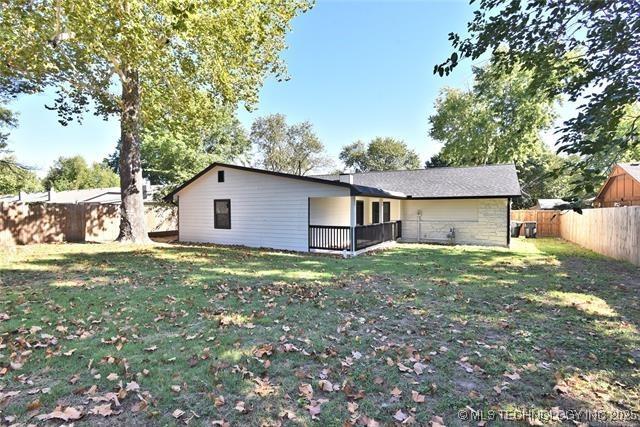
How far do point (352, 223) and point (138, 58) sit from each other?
27.4 ft

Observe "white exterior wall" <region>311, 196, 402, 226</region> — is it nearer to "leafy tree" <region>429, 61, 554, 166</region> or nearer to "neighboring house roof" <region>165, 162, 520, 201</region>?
"neighboring house roof" <region>165, 162, 520, 201</region>

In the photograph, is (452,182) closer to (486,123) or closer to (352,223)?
(352,223)

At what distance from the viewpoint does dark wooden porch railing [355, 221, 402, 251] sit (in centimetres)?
1285

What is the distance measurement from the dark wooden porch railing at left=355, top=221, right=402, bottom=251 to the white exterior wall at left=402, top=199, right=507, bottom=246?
40.4 inches

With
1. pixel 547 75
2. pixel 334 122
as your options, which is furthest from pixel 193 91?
pixel 334 122

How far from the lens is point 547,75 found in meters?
3.60

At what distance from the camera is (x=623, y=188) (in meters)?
20.7

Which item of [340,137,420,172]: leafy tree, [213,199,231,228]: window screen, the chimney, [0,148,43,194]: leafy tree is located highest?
[340,137,420,172]: leafy tree

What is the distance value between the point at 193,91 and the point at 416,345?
13.4m

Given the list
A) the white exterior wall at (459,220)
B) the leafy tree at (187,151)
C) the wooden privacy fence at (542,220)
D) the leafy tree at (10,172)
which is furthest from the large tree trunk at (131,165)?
the wooden privacy fence at (542,220)

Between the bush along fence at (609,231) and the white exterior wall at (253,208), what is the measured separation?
803 cm

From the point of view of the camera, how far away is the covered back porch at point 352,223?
1267 centimetres

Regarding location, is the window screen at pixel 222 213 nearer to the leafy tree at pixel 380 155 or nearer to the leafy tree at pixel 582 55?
the leafy tree at pixel 582 55

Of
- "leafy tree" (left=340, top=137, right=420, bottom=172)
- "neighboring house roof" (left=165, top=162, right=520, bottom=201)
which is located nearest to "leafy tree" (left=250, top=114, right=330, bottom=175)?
"leafy tree" (left=340, top=137, right=420, bottom=172)
